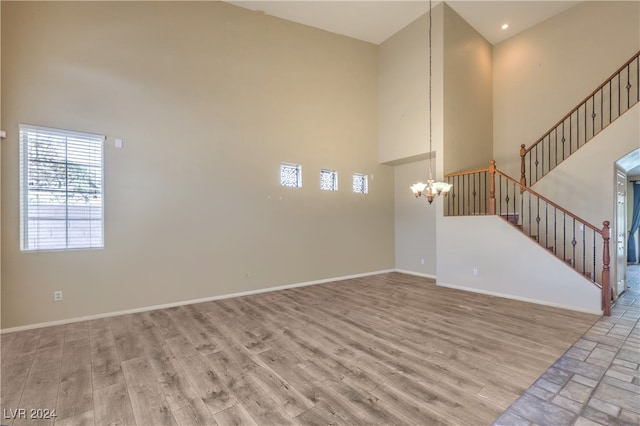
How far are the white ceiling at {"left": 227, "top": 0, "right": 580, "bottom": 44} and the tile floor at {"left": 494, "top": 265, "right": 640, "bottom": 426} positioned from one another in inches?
248

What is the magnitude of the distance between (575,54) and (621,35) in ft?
2.19

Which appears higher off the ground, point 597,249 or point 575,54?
point 575,54

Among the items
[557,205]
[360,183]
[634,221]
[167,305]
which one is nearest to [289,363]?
[167,305]

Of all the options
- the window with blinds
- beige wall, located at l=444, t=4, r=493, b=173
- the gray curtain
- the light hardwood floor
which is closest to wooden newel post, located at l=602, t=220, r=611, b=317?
the light hardwood floor

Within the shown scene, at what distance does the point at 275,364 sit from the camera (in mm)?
2672

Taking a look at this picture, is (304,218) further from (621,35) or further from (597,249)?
(621,35)

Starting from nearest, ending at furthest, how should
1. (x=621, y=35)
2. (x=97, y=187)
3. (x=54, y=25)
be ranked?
(x=54, y=25) → (x=97, y=187) → (x=621, y=35)

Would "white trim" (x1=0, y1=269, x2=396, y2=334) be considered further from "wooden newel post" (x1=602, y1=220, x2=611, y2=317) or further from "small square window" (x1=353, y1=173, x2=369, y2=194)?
"wooden newel post" (x1=602, y1=220, x2=611, y2=317)

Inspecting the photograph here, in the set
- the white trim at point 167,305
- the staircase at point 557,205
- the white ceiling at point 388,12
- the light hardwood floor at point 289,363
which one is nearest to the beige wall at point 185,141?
the white trim at point 167,305

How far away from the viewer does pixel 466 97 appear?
20.9ft

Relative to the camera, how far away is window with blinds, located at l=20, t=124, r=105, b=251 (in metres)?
3.66

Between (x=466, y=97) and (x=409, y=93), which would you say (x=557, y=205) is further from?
(x=409, y=93)

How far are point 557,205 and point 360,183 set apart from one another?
379 cm

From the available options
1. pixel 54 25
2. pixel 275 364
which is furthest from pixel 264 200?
pixel 54 25
